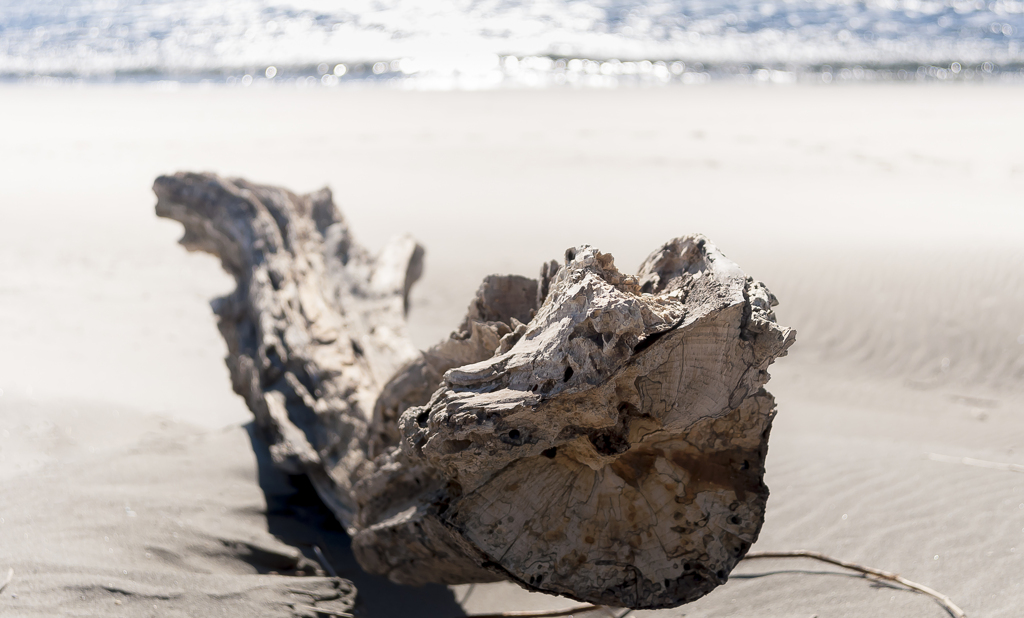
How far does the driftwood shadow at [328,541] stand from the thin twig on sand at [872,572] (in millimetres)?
1402

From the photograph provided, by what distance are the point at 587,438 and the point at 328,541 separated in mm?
1824

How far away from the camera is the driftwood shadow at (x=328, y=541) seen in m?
3.04

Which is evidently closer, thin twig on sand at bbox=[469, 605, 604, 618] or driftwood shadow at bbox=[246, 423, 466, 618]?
thin twig on sand at bbox=[469, 605, 604, 618]

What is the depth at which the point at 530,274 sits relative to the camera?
286 inches

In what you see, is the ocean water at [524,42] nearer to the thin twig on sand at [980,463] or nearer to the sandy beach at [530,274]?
the sandy beach at [530,274]

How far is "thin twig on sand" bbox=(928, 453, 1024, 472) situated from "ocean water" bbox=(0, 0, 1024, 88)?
15.1 metres

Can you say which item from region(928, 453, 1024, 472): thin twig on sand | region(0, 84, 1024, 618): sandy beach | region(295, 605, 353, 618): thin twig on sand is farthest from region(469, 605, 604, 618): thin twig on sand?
region(928, 453, 1024, 472): thin twig on sand

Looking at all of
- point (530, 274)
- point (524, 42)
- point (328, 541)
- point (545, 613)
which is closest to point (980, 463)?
point (545, 613)

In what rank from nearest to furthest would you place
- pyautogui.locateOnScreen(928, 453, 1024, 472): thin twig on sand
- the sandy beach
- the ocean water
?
the sandy beach, pyautogui.locateOnScreen(928, 453, 1024, 472): thin twig on sand, the ocean water

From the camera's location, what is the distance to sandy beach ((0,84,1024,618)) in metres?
3.03

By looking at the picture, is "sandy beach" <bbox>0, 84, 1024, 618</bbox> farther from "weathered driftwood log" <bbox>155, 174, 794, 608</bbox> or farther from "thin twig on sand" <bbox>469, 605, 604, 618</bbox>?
"weathered driftwood log" <bbox>155, 174, 794, 608</bbox>

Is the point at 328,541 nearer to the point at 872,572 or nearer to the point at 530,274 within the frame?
the point at 872,572

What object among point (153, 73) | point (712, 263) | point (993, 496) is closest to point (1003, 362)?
point (993, 496)

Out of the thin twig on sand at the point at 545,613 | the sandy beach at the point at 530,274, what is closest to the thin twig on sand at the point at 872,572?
the sandy beach at the point at 530,274
